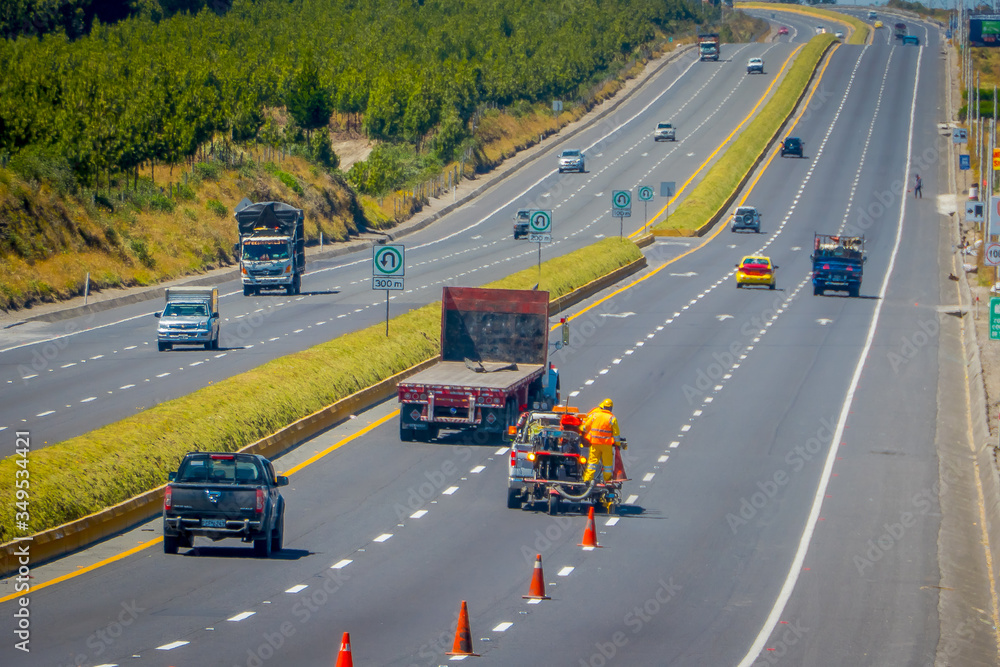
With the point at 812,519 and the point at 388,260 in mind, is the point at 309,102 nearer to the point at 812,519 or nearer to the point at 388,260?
the point at 388,260

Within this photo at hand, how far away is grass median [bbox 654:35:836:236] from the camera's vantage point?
7494 cm

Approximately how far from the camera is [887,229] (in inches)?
2874

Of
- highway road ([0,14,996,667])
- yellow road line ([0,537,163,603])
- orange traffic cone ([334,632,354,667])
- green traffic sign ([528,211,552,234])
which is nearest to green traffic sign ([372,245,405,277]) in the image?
highway road ([0,14,996,667])

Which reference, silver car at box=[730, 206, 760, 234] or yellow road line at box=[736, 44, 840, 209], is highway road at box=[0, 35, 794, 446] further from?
silver car at box=[730, 206, 760, 234]

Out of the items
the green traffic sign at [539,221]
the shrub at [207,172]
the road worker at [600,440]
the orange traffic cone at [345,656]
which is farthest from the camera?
the shrub at [207,172]

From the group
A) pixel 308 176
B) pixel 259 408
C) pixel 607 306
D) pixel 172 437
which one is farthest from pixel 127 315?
pixel 308 176

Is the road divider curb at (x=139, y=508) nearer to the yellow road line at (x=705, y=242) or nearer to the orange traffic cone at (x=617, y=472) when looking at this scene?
the yellow road line at (x=705, y=242)

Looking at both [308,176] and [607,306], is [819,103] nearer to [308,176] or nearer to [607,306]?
[308,176]

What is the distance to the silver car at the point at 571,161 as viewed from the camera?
92875 mm

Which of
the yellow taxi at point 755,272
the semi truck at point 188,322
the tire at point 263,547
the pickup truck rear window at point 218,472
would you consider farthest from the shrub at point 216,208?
the tire at point 263,547

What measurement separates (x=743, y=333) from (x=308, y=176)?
125ft

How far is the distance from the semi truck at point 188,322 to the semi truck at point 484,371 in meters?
9.50

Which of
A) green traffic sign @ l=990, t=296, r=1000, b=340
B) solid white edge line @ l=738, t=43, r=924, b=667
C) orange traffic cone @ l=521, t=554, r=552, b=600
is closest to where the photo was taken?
solid white edge line @ l=738, t=43, r=924, b=667

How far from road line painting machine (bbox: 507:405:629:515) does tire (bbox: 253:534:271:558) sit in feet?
16.4
